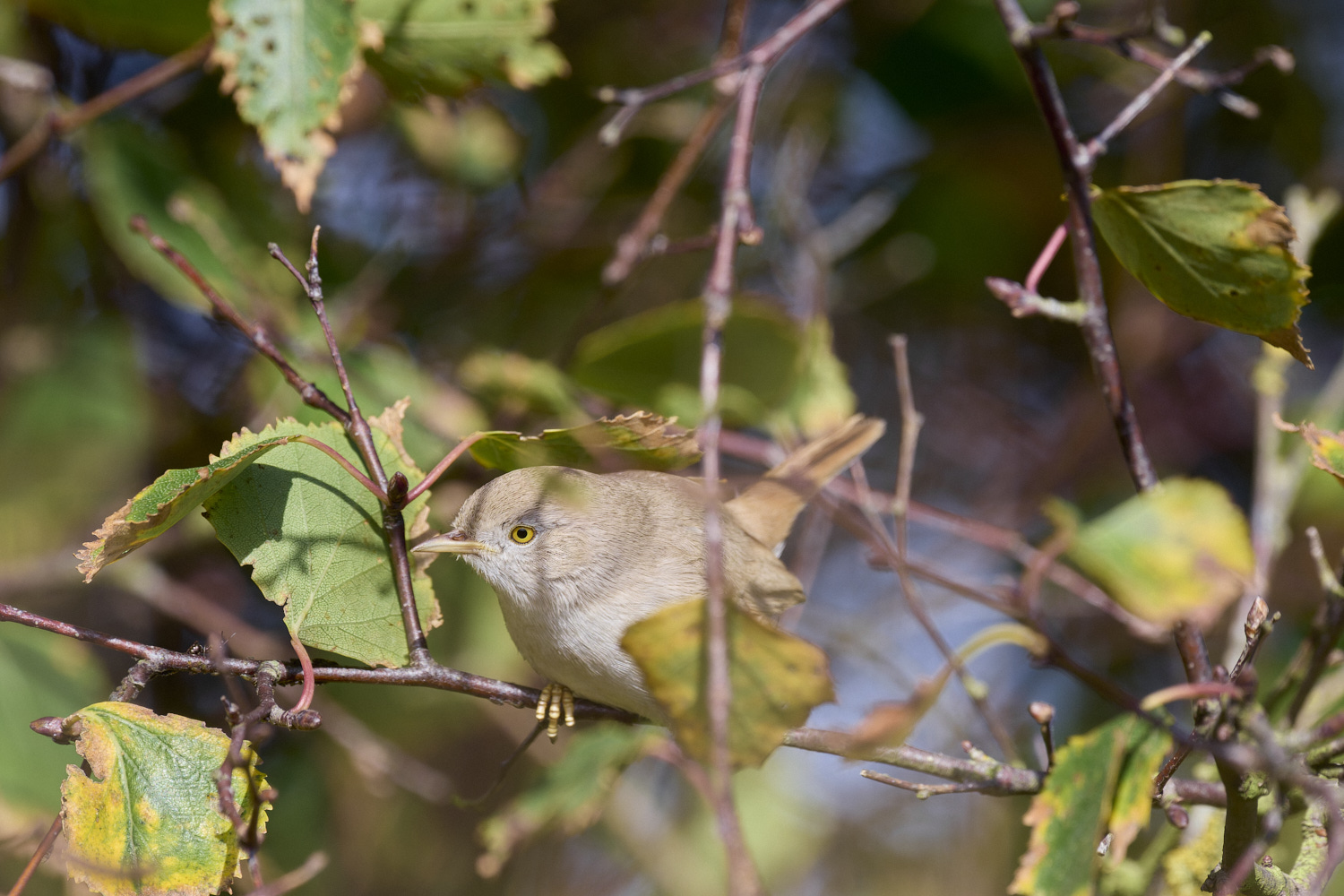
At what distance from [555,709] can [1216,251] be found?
3.66 feet

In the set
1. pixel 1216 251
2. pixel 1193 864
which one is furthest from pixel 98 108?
pixel 1193 864

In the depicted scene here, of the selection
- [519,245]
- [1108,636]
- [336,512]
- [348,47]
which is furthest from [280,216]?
[1108,636]

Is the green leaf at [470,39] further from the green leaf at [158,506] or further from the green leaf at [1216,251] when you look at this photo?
the green leaf at [1216,251]

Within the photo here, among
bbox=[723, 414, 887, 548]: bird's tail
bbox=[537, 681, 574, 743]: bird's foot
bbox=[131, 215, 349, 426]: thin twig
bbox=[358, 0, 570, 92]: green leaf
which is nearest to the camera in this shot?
bbox=[131, 215, 349, 426]: thin twig

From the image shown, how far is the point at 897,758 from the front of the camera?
3.68 feet

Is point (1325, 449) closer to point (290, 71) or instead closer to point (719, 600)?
point (719, 600)

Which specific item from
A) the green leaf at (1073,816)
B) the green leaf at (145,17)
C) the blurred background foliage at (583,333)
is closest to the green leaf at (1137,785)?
the green leaf at (1073,816)

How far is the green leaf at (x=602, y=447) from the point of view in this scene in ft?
3.94

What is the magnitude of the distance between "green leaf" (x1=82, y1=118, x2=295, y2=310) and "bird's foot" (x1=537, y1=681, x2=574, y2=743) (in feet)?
3.20

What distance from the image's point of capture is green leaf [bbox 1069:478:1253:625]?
80 centimetres

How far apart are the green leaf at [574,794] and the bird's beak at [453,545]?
44 centimetres

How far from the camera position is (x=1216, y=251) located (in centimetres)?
111

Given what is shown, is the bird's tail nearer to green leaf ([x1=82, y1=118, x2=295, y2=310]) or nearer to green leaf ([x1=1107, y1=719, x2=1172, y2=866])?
green leaf ([x1=1107, y1=719, x2=1172, y2=866])

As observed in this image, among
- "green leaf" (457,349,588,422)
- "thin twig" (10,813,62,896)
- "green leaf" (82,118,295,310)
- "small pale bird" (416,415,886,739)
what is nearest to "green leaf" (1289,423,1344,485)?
"small pale bird" (416,415,886,739)
